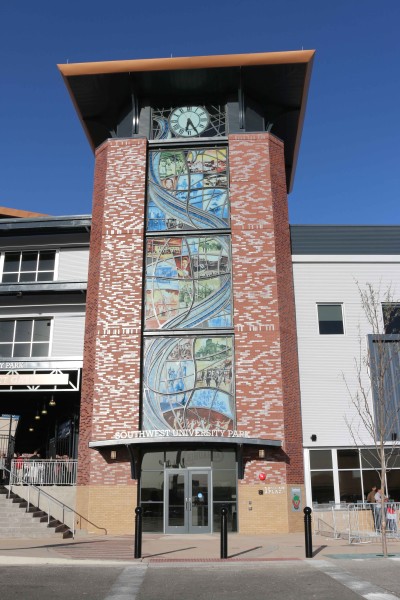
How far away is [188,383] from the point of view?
2464 centimetres

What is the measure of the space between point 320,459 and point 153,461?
672 centimetres

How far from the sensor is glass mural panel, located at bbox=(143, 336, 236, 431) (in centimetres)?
2423

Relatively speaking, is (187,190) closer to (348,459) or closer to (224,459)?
(224,459)

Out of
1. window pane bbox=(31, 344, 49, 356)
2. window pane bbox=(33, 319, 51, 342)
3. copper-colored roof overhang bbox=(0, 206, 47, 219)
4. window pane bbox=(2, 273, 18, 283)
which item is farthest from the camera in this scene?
copper-colored roof overhang bbox=(0, 206, 47, 219)

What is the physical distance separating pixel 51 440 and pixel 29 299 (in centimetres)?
823

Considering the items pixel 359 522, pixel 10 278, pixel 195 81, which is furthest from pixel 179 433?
pixel 195 81

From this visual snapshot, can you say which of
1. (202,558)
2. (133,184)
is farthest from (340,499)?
(133,184)

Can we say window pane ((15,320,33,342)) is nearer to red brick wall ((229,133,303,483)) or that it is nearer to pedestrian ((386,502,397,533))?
red brick wall ((229,133,303,483))

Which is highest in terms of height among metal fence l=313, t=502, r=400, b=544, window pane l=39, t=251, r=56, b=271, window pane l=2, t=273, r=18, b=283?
window pane l=39, t=251, r=56, b=271

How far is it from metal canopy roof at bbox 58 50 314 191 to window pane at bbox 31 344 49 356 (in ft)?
35.4

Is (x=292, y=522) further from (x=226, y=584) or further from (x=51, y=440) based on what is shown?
(x=51, y=440)

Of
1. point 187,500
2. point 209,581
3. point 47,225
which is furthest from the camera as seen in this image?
point 47,225

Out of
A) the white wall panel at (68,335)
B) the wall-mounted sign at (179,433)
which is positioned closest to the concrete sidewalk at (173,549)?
the wall-mounted sign at (179,433)

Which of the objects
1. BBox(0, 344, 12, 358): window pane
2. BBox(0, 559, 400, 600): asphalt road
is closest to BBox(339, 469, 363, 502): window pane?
BBox(0, 559, 400, 600): asphalt road
